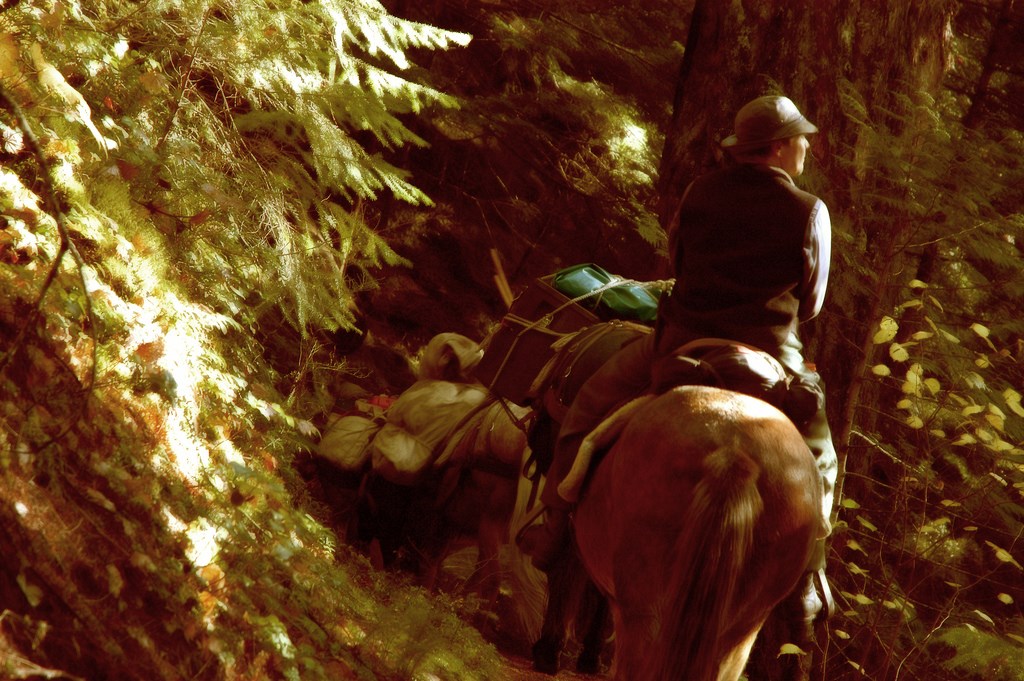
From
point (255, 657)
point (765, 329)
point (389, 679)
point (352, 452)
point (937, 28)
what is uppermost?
point (937, 28)

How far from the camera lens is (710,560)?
3422 mm

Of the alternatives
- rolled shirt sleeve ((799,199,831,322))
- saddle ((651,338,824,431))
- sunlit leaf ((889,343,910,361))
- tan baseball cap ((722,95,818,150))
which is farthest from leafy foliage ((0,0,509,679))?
sunlit leaf ((889,343,910,361))

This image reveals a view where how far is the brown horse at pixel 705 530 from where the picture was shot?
136 inches

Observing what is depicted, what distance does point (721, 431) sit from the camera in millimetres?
3533

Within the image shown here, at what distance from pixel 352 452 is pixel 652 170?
5347mm

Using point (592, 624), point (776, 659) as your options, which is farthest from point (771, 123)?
point (776, 659)

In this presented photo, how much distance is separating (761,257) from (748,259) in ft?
0.20

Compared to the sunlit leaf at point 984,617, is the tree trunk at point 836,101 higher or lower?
higher

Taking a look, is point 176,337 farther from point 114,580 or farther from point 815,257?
point 815,257

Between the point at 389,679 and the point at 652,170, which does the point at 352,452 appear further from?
the point at 652,170

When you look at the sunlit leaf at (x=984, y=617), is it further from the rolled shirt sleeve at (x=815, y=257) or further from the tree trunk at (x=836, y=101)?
the rolled shirt sleeve at (x=815, y=257)

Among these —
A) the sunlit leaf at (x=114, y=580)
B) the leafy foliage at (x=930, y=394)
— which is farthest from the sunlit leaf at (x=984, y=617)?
the sunlit leaf at (x=114, y=580)

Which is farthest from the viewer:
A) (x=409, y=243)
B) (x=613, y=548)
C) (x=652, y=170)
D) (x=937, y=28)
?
(x=409, y=243)

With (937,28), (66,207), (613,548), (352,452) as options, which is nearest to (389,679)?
(613,548)
